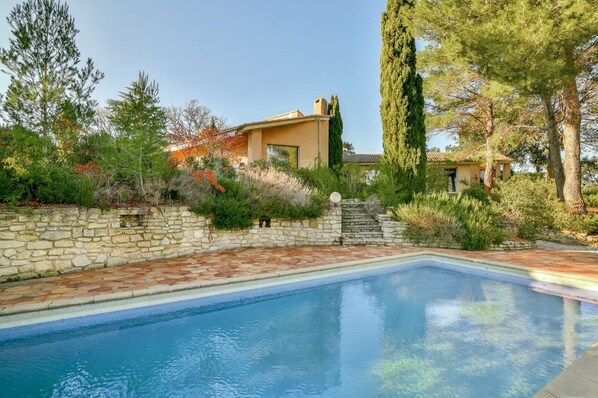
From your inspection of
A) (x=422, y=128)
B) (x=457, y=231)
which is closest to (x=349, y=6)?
(x=422, y=128)

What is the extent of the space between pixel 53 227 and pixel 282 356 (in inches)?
211

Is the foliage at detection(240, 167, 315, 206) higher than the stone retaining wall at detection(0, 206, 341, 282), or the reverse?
the foliage at detection(240, 167, 315, 206)

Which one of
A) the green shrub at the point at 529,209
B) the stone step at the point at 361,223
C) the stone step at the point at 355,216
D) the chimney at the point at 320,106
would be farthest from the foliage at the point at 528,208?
the chimney at the point at 320,106

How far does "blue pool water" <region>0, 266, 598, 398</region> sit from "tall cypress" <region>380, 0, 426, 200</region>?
263 inches

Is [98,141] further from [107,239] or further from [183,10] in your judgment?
[183,10]

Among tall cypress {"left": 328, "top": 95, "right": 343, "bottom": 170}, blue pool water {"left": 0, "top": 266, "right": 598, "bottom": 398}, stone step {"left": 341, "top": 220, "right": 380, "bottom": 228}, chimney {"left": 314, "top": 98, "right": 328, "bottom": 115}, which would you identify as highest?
chimney {"left": 314, "top": 98, "right": 328, "bottom": 115}

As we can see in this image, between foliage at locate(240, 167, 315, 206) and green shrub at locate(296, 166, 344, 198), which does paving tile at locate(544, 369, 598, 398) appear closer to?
foliage at locate(240, 167, 315, 206)

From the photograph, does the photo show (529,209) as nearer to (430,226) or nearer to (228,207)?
(430,226)

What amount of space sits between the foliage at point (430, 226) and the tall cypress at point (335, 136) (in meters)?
10.2

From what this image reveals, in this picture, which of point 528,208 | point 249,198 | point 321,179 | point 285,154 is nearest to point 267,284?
point 249,198

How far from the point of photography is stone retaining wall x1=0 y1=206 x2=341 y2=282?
5680mm

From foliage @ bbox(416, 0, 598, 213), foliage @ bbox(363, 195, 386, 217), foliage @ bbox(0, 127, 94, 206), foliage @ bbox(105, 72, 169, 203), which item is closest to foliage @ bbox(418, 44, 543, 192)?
foliage @ bbox(416, 0, 598, 213)

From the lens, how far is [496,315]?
505 cm

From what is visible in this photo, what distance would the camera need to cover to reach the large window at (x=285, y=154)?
17.2 metres
